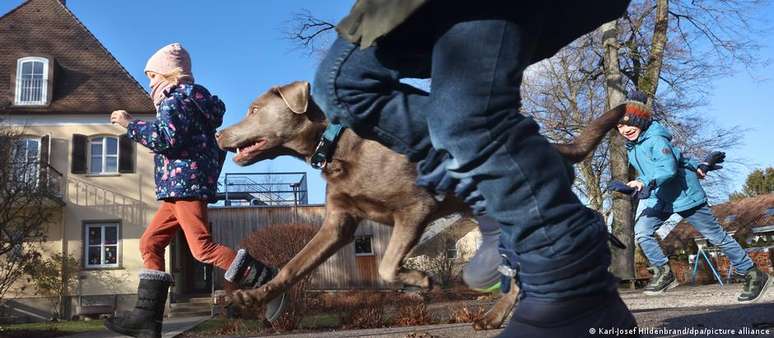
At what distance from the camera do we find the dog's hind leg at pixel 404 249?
2.98m

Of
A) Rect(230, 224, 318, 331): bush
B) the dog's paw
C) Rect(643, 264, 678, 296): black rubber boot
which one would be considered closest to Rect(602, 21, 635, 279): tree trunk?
Rect(230, 224, 318, 331): bush

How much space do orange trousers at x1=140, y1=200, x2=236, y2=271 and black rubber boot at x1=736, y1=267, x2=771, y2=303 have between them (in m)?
3.61

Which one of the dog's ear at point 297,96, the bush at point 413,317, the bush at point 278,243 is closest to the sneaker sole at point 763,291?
the dog's ear at point 297,96

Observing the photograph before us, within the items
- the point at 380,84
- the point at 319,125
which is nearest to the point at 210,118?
the point at 319,125

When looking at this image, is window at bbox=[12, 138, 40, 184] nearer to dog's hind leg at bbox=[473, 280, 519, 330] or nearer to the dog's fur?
the dog's fur

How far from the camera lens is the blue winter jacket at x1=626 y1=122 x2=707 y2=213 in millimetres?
5215

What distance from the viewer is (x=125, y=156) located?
21688mm

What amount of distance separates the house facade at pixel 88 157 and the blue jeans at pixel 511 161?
21.1 meters

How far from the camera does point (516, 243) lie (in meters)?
1.35

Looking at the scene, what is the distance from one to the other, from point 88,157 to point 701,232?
67.9 feet

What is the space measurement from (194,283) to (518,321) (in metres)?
24.2

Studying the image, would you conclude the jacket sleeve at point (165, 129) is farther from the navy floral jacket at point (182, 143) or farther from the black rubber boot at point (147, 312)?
the black rubber boot at point (147, 312)

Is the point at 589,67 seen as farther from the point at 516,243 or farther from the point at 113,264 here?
the point at 516,243

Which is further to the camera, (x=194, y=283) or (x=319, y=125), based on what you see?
(x=194, y=283)
